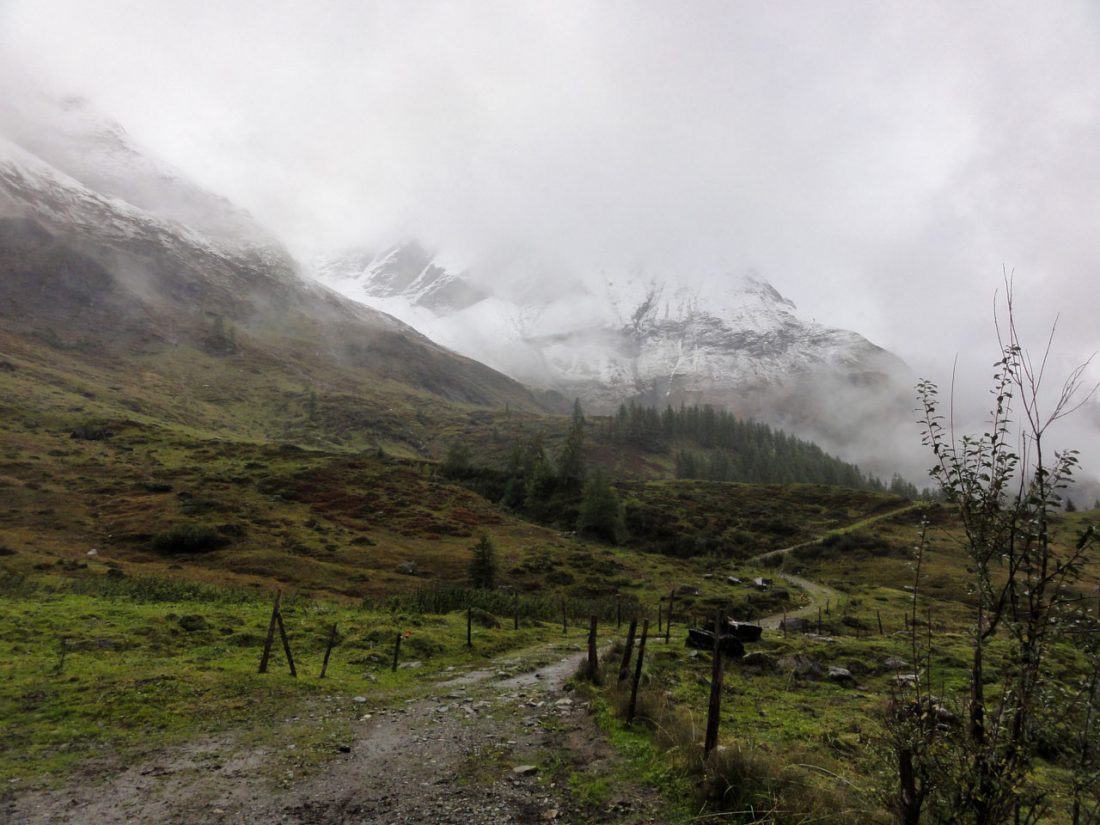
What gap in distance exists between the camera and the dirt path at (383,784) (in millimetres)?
10031

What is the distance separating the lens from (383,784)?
37.7ft

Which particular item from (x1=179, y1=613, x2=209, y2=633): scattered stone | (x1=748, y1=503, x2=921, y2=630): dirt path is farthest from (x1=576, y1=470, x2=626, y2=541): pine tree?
(x1=179, y1=613, x2=209, y2=633): scattered stone

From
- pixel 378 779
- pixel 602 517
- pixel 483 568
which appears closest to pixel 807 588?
pixel 602 517

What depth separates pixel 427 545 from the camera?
6912 centimetres

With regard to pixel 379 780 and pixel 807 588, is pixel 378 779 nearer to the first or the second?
pixel 379 780

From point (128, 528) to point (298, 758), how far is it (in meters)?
58.0

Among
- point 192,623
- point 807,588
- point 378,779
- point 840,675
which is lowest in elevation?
point 192,623

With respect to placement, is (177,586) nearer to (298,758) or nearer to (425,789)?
(298,758)

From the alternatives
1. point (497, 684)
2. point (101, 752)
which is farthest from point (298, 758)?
point (497, 684)

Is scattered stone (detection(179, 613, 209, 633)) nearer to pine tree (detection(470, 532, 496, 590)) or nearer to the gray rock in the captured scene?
the gray rock

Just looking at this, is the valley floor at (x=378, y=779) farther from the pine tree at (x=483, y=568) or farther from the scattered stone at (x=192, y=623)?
the pine tree at (x=483, y=568)

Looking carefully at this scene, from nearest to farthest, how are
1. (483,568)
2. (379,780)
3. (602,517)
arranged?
1. (379,780)
2. (483,568)
3. (602,517)

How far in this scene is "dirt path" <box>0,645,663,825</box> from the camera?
32.9 feet

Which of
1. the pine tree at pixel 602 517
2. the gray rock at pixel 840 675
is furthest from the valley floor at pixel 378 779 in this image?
the pine tree at pixel 602 517
